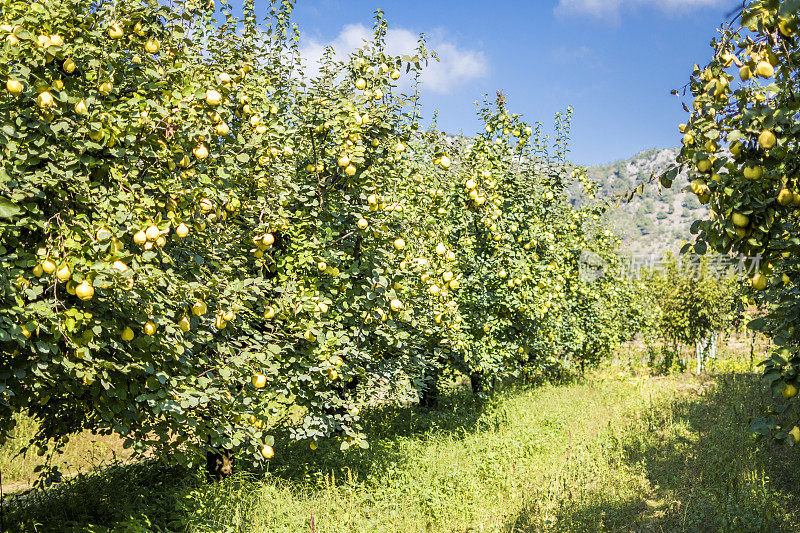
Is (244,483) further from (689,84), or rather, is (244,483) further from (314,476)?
(689,84)

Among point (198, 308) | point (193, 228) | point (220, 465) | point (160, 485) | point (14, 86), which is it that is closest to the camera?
point (14, 86)

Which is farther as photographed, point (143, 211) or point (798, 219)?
point (143, 211)

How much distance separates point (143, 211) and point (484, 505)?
5.03 m

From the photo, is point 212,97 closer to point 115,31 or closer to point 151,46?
point 151,46

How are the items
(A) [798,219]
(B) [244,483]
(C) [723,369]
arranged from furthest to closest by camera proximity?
(C) [723,369], (B) [244,483], (A) [798,219]

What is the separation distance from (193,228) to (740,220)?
3608 millimetres

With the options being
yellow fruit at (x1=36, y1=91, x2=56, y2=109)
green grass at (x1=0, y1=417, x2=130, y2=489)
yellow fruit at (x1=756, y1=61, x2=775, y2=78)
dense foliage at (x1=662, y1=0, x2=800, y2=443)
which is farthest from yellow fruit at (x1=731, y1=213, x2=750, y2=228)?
green grass at (x1=0, y1=417, x2=130, y2=489)

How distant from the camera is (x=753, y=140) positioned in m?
2.51

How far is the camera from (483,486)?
6.61 meters

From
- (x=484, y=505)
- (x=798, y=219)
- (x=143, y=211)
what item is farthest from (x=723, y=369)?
(x=143, y=211)

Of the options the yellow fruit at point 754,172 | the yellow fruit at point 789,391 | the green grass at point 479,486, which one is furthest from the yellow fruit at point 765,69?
the green grass at point 479,486

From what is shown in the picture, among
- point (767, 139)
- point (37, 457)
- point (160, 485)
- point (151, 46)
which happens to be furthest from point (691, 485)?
point (37, 457)

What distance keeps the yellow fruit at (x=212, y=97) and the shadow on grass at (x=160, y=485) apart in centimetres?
373

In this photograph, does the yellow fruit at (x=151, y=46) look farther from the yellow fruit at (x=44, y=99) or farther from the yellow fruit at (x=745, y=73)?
the yellow fruit at (x=745, y=73)
